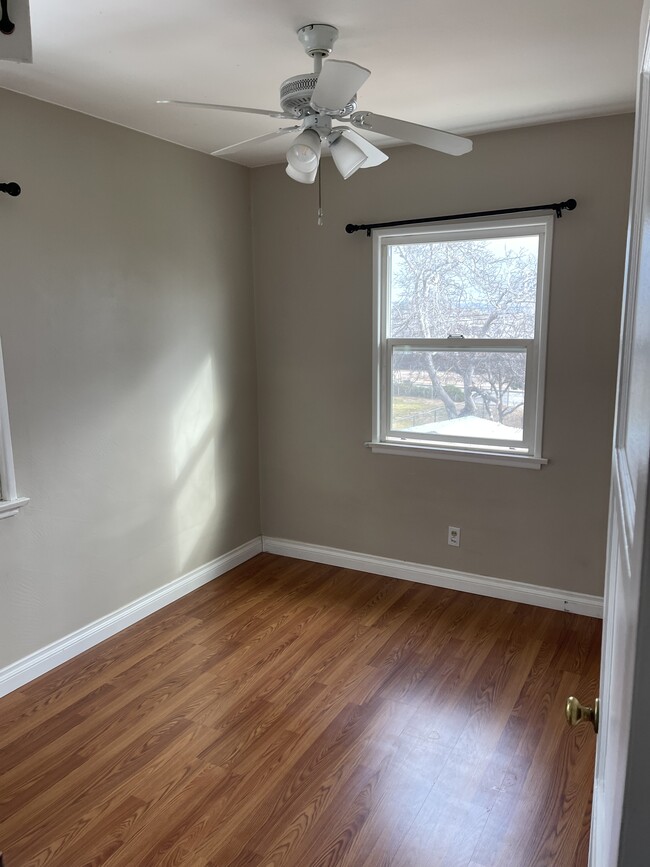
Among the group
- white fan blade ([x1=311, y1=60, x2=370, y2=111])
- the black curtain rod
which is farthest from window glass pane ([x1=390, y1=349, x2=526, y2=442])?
white fan blade ([x1=311, y1=60, x2=370, y2=111])

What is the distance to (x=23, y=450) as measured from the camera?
269cm

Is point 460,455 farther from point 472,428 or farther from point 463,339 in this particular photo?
point 463,339

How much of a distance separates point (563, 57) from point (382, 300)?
5.21 feet

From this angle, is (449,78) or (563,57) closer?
(563,57)

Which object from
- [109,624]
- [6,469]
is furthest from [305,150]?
[109,624]

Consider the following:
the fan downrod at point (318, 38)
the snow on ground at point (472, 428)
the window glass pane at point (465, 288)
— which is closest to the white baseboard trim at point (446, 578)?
the snow on ground at point (472, 428)

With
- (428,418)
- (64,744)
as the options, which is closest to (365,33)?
(428,418)

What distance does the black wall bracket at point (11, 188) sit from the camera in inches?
97.7

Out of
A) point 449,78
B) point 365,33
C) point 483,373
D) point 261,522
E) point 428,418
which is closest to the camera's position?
point 365,33

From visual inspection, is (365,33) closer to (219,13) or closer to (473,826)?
(219,13)

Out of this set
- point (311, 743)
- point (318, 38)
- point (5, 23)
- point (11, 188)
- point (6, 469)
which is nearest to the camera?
point (5, 23)

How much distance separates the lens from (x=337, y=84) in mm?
1709

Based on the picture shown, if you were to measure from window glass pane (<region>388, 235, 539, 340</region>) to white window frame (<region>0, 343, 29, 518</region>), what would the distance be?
2128mm

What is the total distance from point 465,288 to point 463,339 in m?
0.28
